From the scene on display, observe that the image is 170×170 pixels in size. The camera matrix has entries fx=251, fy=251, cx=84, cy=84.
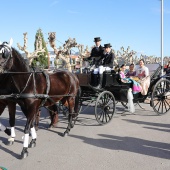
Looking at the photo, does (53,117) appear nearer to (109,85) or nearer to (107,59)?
(109,85)

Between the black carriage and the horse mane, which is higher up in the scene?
the horse mane

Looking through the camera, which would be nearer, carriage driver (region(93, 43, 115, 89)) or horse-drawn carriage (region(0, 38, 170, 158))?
horse-drawn carriage (region(0, 38, 170, 158))

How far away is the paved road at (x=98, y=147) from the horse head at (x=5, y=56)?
1.60 m

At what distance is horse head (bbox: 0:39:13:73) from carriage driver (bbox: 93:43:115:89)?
3.02m

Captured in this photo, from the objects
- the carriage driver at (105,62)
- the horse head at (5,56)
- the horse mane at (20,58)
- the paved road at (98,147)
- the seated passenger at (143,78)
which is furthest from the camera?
the seated passenger at (143,78)

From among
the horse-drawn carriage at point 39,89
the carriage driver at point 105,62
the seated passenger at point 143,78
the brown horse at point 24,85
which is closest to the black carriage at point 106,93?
the horse-drawn carriage at point 39,89

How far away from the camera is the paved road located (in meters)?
4.08

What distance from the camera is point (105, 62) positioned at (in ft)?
23.6

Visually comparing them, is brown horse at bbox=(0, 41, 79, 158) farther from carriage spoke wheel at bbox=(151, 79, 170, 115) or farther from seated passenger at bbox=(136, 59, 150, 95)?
carriage spoke wheel at bbox=(151, 79, 170, 115)

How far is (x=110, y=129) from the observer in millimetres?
6320

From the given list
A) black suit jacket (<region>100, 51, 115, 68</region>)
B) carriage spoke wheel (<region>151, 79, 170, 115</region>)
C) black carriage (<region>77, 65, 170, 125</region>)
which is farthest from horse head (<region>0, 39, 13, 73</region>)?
carriage spoke wheel (<region>151, 79, 170, 115</region>)

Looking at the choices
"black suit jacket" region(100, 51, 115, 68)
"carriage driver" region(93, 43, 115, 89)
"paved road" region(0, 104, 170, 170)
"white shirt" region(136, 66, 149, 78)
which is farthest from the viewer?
"white shirt" region(136, 66, 149, 78)

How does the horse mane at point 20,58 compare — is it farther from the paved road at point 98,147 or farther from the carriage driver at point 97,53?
the carriage driver at point 97,53

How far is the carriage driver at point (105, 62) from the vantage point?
692cm
